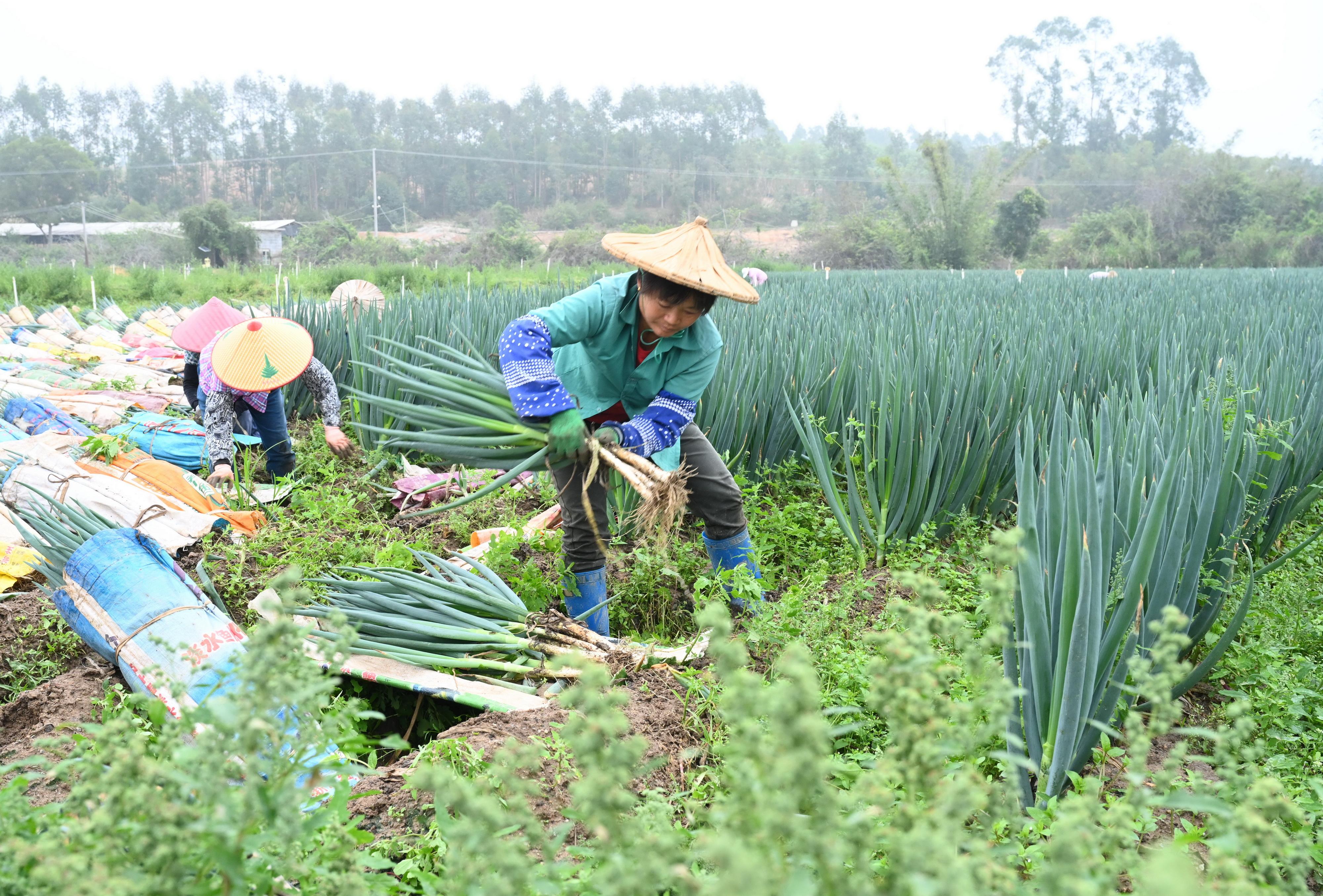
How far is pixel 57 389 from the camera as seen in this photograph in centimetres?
589

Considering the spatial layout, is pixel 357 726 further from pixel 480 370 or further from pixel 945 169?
pixel 945 169

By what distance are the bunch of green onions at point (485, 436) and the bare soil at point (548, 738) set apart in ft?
1.49

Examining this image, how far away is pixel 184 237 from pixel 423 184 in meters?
24.8

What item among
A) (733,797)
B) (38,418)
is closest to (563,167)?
(38,418)

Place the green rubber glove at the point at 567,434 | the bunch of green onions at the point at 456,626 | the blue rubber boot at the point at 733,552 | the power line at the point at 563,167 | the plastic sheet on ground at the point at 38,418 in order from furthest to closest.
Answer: the power line at the point at 563,167
the plastic sheet on ground at the point at 38,418
the blue rubber boot at the point at 733,552
the green rubber glove at the point at 567,434
the bunch of green onions at the point at 456,626

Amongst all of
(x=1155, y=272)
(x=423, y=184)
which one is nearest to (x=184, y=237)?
(x=423, y=184)

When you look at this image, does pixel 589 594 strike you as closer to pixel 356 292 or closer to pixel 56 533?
pixel 56 533

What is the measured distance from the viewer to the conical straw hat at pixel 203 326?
4.15 metres

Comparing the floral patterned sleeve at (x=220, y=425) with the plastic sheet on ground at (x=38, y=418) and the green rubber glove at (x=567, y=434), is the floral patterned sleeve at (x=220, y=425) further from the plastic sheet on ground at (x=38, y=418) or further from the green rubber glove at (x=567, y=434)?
the green rubber glove at (x=567, y=434)

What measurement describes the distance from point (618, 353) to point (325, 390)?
208 cm

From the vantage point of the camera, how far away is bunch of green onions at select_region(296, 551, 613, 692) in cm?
221

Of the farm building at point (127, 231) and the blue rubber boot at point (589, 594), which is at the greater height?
the blue rubber boot at point (589, 594)

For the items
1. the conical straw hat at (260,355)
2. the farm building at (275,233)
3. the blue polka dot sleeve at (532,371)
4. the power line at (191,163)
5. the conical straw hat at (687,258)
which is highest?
the conical straw hat at (687,258)

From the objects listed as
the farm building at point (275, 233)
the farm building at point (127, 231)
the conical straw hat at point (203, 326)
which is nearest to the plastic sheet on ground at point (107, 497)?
the conical straw hat at point (203, 326)
